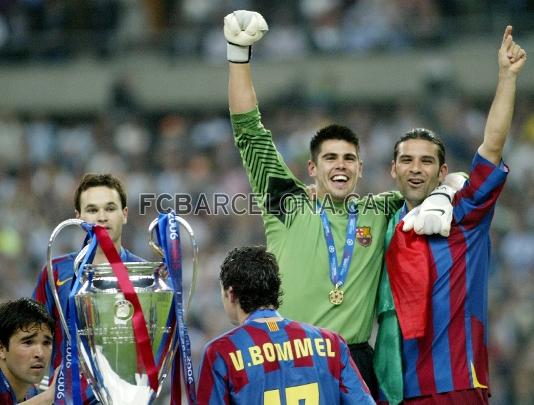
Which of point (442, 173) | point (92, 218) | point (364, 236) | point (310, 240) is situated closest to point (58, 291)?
point (92, 218)

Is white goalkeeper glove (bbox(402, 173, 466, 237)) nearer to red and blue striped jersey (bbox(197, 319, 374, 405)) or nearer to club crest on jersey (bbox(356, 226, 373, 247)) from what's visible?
club crest on jersey (bbox(356, 226, 373, 247))

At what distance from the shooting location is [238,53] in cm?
484

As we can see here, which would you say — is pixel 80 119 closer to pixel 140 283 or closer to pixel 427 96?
pixel 427 96

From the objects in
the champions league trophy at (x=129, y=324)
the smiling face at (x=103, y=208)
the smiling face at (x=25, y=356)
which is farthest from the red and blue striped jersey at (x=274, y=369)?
the smiling face at (x=103, y=208)

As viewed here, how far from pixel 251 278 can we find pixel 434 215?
1.05m

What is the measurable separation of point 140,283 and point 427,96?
361 inches

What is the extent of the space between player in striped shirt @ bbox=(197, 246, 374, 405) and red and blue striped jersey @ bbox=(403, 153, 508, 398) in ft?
2.26

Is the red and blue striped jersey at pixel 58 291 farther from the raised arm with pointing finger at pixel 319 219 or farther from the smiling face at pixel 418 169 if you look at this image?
the smiling face at pixel 418 169

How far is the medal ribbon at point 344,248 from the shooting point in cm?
492

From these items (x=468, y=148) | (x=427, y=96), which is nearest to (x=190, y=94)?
(x=427, y=96)

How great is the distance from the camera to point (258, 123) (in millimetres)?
5113

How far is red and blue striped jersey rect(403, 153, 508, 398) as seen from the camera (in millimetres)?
4707

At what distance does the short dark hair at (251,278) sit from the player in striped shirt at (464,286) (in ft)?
2.85

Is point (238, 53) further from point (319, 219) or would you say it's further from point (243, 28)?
point (319, 219)
